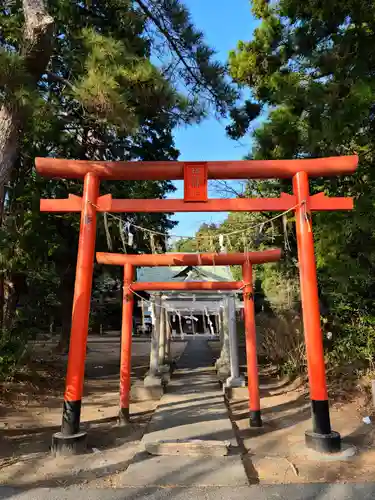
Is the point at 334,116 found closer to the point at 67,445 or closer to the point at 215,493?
the point at 215,493

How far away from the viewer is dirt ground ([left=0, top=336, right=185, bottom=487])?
4.27m

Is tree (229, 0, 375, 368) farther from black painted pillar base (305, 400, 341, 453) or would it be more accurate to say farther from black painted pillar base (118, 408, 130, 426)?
black painted pillar base (118, 408, 130, 426)

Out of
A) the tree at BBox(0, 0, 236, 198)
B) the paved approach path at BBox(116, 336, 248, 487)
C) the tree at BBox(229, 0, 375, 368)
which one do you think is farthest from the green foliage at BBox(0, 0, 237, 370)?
the paved approach path at BBox(116, 336, 248, 487)

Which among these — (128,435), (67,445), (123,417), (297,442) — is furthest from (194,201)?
(123,417)

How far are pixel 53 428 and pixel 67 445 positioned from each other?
1977 mm

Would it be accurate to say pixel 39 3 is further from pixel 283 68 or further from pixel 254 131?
pixel 283 68

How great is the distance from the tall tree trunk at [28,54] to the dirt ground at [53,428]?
3411 mm

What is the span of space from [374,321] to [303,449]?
447 centimetres

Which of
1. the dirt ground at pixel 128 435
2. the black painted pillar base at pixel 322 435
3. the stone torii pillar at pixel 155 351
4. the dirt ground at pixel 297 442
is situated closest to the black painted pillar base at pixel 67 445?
the dirt ground at pixel 128 435

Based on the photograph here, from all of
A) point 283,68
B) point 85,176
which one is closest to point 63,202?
point 85,176

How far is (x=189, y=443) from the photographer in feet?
15.6

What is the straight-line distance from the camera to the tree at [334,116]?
6.93 metres

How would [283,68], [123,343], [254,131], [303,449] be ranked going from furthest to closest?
1. [283,68]
2. [254,131]
3. [123,343]
4. [303,449]

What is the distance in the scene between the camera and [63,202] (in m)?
5.39
